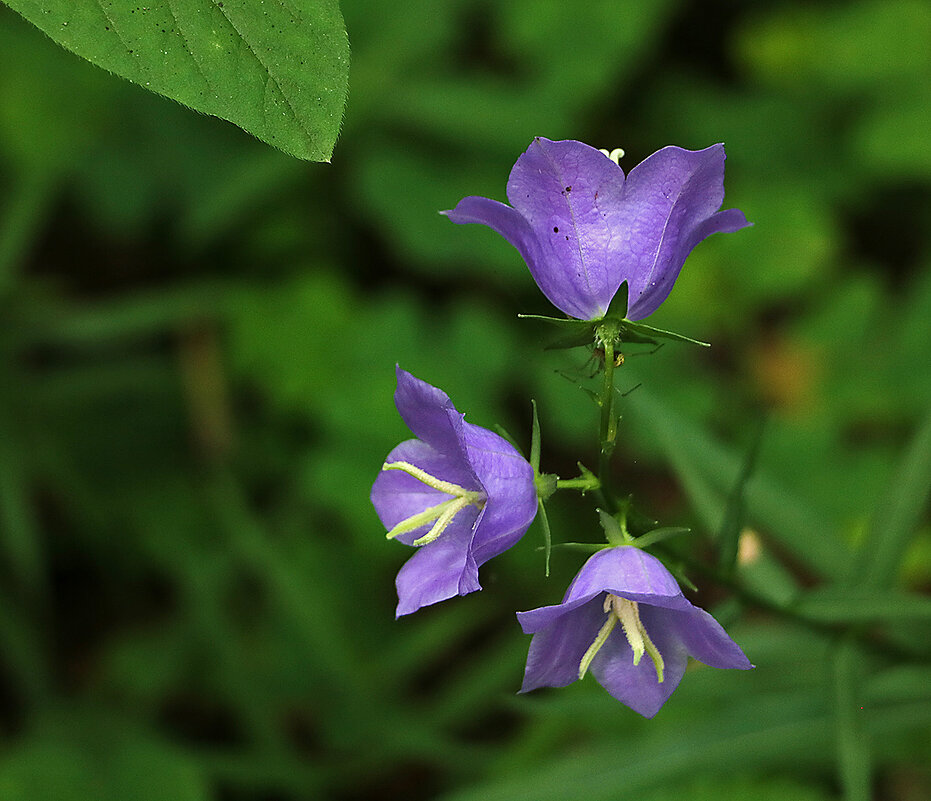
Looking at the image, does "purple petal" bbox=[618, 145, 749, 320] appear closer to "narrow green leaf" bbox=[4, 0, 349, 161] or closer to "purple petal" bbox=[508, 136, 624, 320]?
"purple petal" bbox=[508, 136, 624, 320]

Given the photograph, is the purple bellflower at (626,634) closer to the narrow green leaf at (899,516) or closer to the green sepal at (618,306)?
the green sepal at (618,306)

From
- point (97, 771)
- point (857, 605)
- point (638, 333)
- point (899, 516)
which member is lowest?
point (97, 771)

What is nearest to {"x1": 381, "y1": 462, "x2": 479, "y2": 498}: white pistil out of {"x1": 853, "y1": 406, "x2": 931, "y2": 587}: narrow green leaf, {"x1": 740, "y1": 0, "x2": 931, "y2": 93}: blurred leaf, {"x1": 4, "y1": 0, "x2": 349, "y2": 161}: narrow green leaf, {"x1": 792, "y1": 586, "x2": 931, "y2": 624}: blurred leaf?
{"x1": 4, "y1": 0, "x2": 349, "y2": 161}: narrow green leaf

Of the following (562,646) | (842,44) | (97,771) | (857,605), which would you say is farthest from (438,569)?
(842,44)

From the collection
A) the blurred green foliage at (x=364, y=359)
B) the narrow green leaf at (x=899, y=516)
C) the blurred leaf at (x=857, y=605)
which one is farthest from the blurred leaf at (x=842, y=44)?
the blurred leaf at (x=857, y=605)

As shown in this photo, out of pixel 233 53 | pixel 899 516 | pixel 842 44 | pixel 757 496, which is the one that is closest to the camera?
pixel 233 53

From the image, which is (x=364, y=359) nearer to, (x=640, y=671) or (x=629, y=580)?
(x=640, y=671)

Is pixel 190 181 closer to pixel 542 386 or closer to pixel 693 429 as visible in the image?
pixel 542 386
